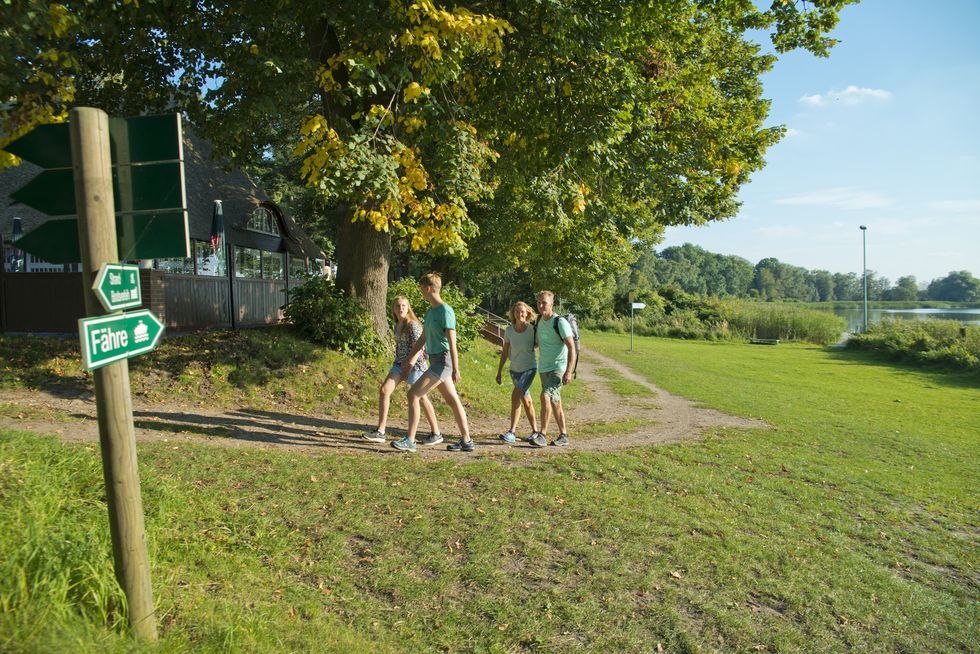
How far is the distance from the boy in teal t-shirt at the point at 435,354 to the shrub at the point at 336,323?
155 inches

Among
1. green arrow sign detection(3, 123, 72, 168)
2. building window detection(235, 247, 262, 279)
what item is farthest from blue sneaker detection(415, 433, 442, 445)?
building window detection(235, 247, 262, 279)

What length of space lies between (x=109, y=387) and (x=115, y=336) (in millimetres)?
255

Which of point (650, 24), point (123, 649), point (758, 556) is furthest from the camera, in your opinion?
point (650, 24)

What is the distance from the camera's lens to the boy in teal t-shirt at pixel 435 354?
24.1 ft

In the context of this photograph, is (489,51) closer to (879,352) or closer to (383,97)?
(383,97)

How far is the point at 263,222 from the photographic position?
1972cm

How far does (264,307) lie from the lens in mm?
18641

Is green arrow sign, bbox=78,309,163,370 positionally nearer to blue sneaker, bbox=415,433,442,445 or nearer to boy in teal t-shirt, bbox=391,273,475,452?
boy in teal t-shirt, bbox=391,273,475,452

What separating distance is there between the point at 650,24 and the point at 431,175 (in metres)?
4.92

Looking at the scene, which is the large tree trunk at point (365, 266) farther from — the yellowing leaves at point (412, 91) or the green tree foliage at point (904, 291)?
the green tree foliage at point (904, 291)

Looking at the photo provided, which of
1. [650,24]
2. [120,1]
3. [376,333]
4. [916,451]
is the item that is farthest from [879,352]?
[120,1]

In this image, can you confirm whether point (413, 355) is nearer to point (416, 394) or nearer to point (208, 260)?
point (416, 394)

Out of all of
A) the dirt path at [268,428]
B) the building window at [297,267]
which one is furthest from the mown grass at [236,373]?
the building window at [297,267]

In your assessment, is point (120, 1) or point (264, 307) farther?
point (264, 307)
